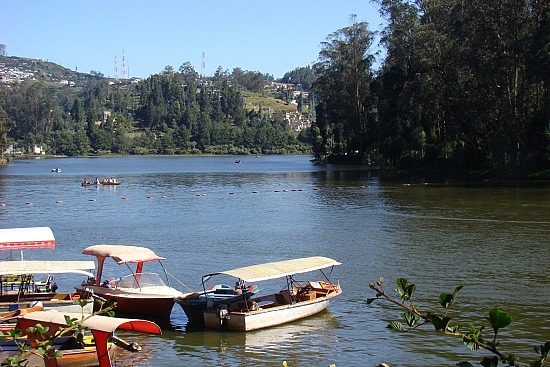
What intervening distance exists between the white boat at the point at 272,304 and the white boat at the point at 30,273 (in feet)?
15.0

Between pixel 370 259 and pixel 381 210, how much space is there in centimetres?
1957

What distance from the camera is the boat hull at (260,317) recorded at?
68.9 ft

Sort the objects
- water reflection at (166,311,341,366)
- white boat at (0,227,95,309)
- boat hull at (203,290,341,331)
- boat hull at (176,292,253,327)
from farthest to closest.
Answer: white boat at (0,227,95,309) < boat hull at (176,292,253,327) < boat hull at (203,290,341,331) < water reflection at (166,311,341,366)

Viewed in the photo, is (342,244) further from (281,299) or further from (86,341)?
(86,341)

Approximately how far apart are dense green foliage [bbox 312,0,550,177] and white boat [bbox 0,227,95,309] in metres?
49.7

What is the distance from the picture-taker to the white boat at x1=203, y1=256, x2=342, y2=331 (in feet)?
69.3

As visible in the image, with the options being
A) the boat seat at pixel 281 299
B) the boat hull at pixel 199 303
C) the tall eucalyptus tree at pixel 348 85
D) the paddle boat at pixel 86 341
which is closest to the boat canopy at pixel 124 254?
the boat hull at pixel 199 303

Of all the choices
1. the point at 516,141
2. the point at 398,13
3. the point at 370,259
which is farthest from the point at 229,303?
the point at 398,13

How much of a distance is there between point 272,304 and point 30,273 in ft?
25.2

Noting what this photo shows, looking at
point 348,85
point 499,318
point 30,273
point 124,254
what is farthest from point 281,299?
point 348,85

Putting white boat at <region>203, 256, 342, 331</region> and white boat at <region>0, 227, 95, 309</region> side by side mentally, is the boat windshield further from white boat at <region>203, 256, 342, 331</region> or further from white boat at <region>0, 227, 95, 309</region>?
white boat at <region>203, 256, 342, 331</region>

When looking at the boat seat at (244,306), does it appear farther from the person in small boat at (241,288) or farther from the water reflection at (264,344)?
the water reflection at (264,344)

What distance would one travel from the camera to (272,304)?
22703 millimetres

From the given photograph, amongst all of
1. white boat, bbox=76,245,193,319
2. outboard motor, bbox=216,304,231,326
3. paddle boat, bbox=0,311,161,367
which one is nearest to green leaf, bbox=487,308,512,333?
paddle boat, bbox=0,311,161,367
